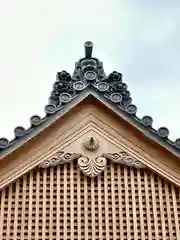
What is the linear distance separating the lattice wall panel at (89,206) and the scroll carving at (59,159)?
0.10 metres

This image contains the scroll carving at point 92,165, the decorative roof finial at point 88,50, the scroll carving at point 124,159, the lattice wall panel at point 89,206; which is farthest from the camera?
the decorative roof finial at point 88,50

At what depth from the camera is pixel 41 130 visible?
12141mm

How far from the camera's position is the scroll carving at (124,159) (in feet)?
39.9

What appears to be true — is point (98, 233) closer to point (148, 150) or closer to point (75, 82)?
point (148, 150)

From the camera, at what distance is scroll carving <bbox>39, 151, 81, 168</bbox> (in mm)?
12047

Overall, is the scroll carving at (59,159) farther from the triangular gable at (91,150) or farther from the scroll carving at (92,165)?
the scroll carving at (92,165)

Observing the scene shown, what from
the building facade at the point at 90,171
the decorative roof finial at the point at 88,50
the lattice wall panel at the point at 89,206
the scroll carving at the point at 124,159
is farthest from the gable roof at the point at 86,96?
the lattice wall panel at the point at 89,206

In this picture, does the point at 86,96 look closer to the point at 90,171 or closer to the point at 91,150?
the point at 91,150

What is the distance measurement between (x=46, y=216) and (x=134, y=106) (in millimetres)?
2455

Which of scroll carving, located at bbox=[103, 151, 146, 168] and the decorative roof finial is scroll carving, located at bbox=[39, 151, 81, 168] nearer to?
scroll carving, located at bbox=[103, 151, 146, 168]

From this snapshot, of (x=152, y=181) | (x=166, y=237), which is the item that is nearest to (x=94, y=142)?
(x=152, y=181)

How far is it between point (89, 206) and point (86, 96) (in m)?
1.98

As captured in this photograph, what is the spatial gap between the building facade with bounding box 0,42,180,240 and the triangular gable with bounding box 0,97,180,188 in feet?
0.06

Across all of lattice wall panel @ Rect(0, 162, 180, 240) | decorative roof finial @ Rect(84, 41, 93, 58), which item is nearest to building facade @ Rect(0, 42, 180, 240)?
lattice wall panel @ Rect(0, 162, 180, 240)
